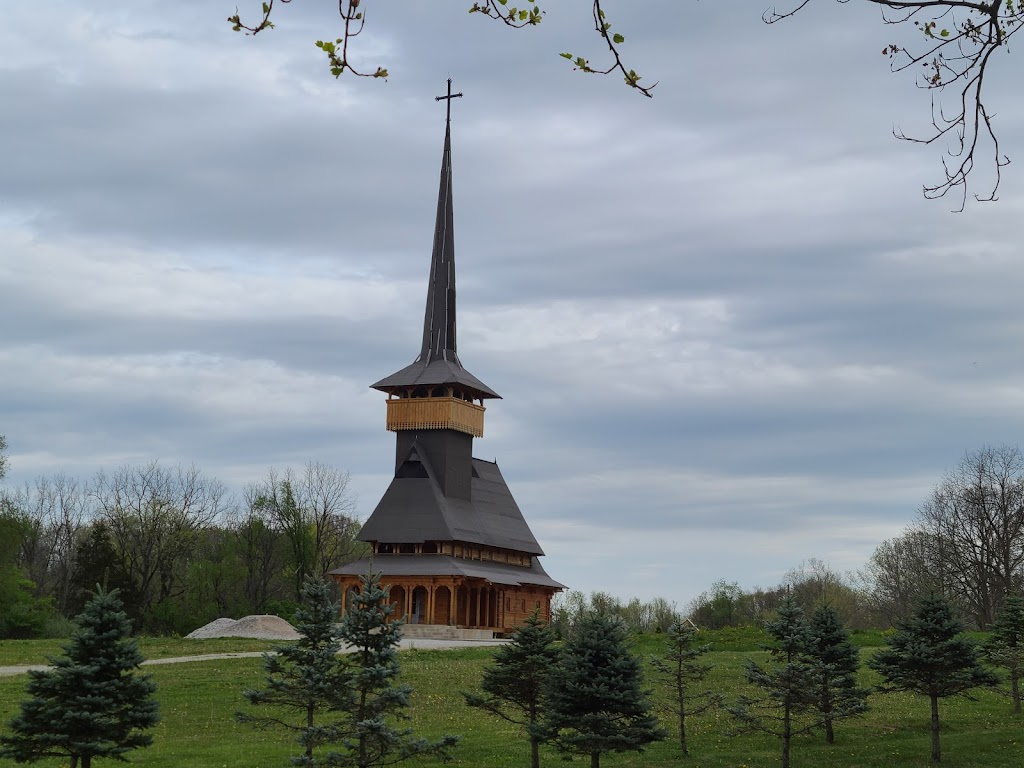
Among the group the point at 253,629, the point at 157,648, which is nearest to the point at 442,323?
the point at 253,629

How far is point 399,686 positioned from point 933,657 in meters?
12.2

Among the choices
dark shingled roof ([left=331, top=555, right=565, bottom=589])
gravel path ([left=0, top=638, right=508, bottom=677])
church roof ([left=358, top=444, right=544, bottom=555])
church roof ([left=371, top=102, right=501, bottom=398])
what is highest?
church roof ([left=371, top=102, right=501, bottom=398])

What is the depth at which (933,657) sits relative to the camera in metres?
24.7

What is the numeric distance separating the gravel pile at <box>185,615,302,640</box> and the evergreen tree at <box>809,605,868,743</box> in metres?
27.1

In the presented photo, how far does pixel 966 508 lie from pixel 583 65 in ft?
179

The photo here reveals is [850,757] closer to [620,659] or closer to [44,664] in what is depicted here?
[620,659]

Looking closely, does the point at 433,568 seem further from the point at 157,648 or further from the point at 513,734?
the point at 513,734

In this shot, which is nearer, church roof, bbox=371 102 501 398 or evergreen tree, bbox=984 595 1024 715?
evergreen tree, bbox=984 595 1024 715

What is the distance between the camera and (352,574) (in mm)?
51250

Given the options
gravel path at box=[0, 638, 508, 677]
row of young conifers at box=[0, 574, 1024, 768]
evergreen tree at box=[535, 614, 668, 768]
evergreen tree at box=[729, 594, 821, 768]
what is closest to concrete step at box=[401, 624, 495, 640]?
gravel path at box=[0, 638, 508, 677]

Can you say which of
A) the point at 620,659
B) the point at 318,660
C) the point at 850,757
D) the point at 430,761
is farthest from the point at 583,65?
the point at 850,757

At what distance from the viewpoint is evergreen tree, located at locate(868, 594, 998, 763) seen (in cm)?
2472

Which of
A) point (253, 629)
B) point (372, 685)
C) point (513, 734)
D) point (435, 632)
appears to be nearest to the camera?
point (372, 685)

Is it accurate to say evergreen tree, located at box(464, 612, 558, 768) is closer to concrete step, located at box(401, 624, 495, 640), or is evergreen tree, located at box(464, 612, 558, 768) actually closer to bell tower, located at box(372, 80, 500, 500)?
concrete step, located at box(401, 624, 495, 640)
